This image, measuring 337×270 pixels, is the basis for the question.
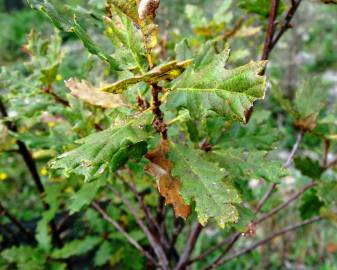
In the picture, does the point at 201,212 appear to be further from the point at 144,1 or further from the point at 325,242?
the point at 325,242

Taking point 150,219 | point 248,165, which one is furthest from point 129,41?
point 150,219

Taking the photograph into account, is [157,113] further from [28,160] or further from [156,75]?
[28,160]

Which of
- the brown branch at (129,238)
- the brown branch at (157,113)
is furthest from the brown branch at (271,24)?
the brown branch at (129,238)

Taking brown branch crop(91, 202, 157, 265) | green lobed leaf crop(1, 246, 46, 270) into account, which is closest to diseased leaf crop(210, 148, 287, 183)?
brown branch crop(91, 202, 157, 265)

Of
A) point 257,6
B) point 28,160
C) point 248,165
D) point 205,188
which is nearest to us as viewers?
point 205,188

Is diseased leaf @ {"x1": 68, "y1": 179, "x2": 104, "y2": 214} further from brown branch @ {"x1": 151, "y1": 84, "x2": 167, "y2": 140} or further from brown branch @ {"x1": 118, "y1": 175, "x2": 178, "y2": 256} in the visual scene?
brown branch @ {"x1": 151, "y1": 84, "x2": 167, "y2": 140}
